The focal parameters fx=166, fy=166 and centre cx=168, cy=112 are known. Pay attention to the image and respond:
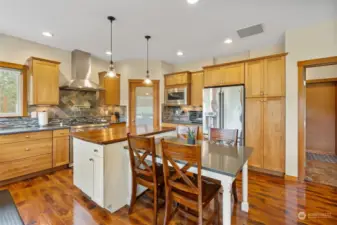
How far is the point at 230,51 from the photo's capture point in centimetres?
424

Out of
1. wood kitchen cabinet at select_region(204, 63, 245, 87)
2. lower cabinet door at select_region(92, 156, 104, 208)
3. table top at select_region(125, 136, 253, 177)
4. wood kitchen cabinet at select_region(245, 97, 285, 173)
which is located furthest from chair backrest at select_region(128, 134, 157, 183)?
wood kitchen cabinet at select_region(204, 63, 245, 87)

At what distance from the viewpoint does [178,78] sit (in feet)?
16.2

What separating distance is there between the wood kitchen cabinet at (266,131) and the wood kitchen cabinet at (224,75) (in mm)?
528

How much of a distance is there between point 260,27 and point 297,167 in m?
2.61

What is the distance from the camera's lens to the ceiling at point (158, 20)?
234 cm

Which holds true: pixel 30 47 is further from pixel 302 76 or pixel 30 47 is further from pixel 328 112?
pixel 328 112

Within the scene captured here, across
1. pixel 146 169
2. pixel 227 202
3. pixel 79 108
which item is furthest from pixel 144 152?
pixel 79 108

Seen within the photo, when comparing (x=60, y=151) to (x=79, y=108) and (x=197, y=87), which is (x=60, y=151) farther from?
(x=197, y=87)

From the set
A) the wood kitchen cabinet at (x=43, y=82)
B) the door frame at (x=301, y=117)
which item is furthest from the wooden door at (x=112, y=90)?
the door frame at (x=301, y=117)

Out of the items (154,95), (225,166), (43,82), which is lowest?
(225,166)

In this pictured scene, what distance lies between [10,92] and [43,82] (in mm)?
A: 703

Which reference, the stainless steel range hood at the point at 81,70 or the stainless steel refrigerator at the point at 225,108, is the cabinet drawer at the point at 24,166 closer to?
the stainless steel range hood at the point at 81,70

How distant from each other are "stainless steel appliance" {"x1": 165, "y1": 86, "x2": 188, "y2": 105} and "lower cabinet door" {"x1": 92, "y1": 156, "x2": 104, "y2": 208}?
3208 millimetres

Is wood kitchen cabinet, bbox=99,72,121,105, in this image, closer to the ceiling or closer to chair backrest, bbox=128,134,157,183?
the ceiling
